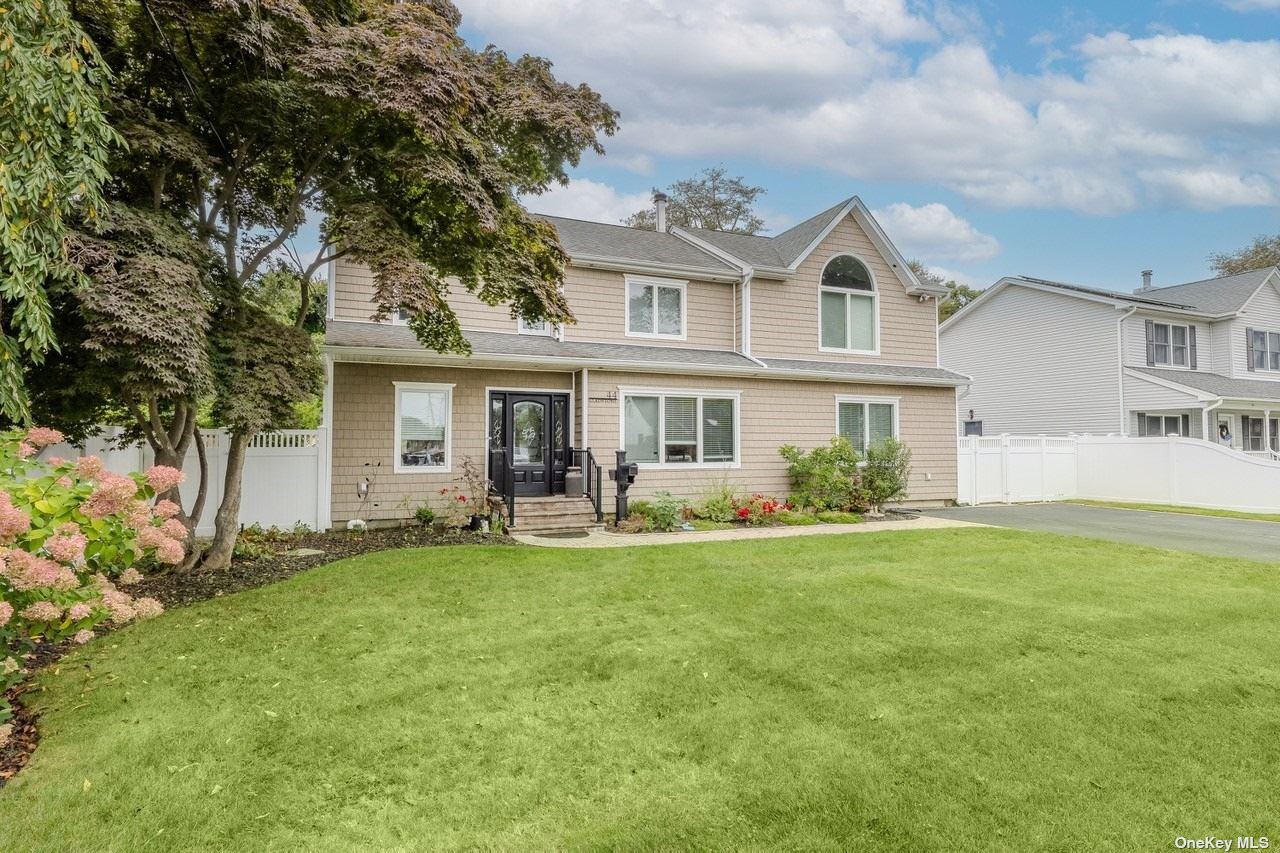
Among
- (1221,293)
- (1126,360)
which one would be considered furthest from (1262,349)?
(1126,360)

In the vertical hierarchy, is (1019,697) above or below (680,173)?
below

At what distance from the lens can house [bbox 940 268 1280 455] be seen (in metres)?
19.6

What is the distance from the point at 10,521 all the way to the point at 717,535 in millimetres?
9136

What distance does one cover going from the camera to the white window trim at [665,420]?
41.3 ft

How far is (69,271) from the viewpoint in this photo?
507cm

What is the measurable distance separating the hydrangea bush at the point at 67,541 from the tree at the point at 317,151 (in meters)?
3.33

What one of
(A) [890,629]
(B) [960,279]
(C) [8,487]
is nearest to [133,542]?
(C) [8,487]

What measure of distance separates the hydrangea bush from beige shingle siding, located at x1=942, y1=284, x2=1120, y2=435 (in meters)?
23.7

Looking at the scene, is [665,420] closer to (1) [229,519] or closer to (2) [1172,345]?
(1) [229,519]

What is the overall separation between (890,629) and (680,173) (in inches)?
1264

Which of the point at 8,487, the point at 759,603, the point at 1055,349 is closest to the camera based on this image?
the point at 8,487

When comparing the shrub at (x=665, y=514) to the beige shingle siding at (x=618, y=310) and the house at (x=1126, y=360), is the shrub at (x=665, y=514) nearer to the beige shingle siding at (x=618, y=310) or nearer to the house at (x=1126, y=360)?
the beige shingle siding at (x=618, y=310)

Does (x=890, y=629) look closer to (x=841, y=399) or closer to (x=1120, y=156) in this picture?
(x=841, y=399)

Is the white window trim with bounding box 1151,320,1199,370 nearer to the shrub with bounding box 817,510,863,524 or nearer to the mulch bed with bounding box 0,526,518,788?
the shrub with bounding box 817,510,863,524
